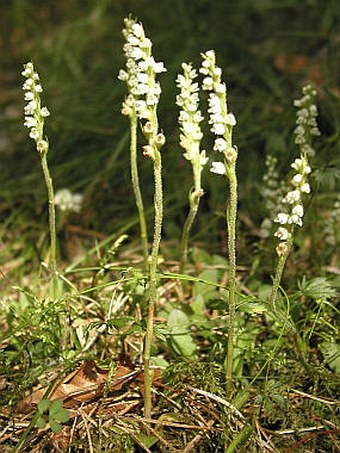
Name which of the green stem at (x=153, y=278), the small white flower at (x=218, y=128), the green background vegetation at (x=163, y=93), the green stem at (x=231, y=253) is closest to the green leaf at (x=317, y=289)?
the green stem at (x=231, y=253)

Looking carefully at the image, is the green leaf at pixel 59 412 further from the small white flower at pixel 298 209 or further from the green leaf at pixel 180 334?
the small white flower at pixel 298 209

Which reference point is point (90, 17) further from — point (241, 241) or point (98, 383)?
point (98, 383)

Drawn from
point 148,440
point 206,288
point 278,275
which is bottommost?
point 148,440

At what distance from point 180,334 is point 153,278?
0.43 m

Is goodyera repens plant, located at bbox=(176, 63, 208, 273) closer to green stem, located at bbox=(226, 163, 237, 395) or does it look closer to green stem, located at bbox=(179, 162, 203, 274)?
green stem, located at bbox=(179, 162, 203, 274)

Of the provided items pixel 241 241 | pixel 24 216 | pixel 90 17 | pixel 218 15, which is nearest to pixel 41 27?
pixel 90 17

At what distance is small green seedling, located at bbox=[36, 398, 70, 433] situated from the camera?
1.93 m

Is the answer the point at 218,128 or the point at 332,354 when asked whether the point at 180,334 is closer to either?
the point at 332,354

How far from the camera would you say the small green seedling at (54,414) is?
6.34 ft

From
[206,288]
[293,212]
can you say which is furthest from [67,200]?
[293,212]

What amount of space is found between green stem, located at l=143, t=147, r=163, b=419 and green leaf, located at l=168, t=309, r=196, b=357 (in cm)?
25

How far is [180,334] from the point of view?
2.35m

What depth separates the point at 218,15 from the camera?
4566 millimetres

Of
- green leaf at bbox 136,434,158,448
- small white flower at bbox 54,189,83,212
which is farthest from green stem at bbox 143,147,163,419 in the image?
small white flower at bbox 54,189,83,212
